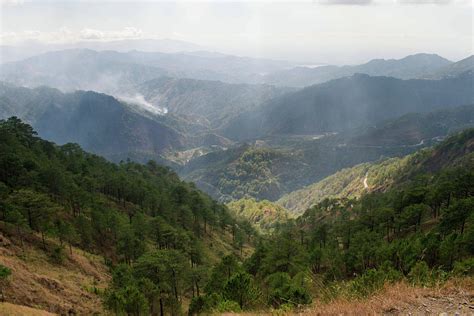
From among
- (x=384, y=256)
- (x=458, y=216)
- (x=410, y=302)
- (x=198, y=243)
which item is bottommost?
A: (x=198, y=243)

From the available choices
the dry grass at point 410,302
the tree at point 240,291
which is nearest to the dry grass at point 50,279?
the tree at point 240,291

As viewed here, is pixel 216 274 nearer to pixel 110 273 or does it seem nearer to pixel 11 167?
pixel 110 273

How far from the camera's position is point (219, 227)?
117 m

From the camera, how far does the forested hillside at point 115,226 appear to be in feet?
139

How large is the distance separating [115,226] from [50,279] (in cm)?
2683

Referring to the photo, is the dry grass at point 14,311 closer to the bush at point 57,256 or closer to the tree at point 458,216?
the bush at point 57,256

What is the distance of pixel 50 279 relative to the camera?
37.3 metres

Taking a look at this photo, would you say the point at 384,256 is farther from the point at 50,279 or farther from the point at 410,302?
the point at 50,279

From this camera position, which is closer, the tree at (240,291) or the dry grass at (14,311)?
the dry grass at (14,311)

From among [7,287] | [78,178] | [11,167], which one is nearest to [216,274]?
[7,287]

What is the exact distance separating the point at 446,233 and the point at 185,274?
4377 cm

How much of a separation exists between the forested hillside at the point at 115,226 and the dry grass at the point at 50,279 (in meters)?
0.52

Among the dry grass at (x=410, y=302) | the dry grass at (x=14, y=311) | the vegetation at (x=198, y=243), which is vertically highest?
the dry grass at (x=410, y=302)

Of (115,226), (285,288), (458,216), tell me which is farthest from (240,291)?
(458,216)
